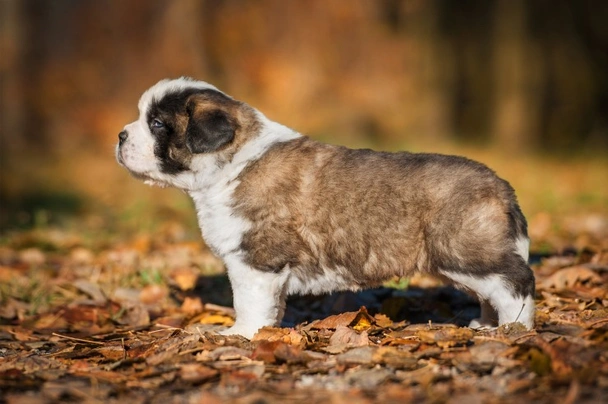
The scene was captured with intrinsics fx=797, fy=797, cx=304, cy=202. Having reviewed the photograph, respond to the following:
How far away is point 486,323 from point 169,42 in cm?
1459

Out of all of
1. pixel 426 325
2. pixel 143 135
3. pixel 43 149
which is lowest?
pixel 426 325

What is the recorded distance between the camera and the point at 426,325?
17.7 feet

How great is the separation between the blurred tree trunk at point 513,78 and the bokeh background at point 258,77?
4 cm

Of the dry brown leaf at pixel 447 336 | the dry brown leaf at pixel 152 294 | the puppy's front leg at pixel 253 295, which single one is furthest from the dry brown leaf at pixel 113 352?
the dry brown leaf at pixel 447 336

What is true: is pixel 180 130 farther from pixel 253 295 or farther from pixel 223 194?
A: pixel 253 295

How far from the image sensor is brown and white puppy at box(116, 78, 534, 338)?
505 cm

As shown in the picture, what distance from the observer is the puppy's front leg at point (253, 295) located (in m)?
5.21

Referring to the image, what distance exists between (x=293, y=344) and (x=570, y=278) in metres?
2.82

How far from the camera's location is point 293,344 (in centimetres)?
480

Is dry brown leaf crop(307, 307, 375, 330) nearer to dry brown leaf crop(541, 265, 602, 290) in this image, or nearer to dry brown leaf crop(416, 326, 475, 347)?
dry brown leaf crop(416, 326, 475, 347)

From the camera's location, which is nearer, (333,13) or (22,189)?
(22,189)

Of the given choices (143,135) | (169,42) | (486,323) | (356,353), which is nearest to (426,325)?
(486,323)

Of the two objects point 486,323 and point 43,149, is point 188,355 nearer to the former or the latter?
point 486,323

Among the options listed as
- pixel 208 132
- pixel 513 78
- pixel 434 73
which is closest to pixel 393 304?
pixel 208 132
